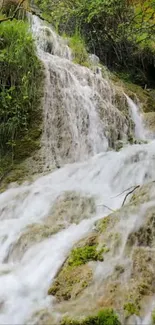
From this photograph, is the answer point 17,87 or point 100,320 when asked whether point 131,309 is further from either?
point 17,87

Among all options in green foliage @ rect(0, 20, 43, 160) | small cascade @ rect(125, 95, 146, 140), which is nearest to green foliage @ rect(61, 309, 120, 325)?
green foliage @ rect(0, 20, 43, 160)

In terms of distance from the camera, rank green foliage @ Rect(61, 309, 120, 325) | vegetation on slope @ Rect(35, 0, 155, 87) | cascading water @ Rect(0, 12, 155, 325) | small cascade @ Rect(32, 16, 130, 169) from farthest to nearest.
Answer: vegetation on slope @ Rect(35, 0, 155, 87)
small cascade @ Rect(32, 16, 130, 169)
cascading water @ Rect(0, 12, 155, 325)
green foliage @ Rect(61, 309, 120, 325)

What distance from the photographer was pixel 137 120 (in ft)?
24.8

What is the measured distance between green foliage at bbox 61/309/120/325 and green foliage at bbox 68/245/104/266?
57 cm

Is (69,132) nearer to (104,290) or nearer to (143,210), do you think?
(143,210)

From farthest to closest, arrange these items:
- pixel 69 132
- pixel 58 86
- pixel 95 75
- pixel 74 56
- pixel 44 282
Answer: pixel 74 56 < pixel 95 75 < pixel 58 86 < pixel 69 132 < pixel 44 282

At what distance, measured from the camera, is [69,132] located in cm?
651

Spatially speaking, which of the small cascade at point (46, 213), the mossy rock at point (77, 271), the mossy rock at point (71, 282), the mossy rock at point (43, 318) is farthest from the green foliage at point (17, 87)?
the mossy rock at point (43, 318)

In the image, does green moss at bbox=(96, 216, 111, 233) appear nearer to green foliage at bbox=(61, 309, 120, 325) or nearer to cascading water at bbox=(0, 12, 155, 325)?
cascading water at bbox=(0, 12, 155, 325)

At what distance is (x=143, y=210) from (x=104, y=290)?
74 centimetres

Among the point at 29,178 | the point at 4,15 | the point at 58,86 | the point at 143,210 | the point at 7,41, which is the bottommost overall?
the point at 29,178

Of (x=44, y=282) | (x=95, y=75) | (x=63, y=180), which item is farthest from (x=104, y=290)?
(x=95, y=75)

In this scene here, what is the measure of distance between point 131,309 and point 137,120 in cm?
541

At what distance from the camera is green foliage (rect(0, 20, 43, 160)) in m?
6.38
